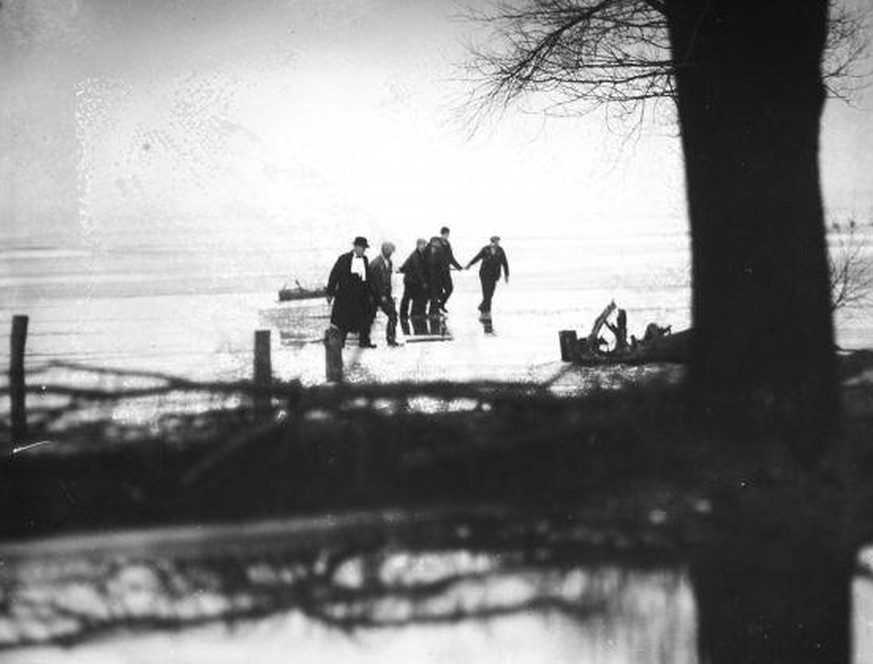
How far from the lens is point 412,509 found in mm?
3797

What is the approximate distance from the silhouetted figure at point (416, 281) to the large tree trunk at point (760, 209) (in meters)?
1.23

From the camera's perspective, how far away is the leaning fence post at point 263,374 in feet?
13.1

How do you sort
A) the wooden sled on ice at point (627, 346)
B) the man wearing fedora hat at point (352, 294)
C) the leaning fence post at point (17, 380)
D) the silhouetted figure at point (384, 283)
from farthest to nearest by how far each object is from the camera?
the wooden sled on ice at point (627, 346) → the man wearing fedora hat at point (352, 294) → the silhouetted figure at point (384, 283) → the leaning fence post at point (17, 380)

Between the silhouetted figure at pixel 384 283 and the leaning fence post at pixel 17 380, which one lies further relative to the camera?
the silhouetted figure at pixel 384 283

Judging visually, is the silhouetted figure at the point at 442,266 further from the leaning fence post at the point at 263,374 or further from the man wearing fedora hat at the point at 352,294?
the leaning fence post at the point at 263,374

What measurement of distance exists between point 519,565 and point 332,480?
0.87m

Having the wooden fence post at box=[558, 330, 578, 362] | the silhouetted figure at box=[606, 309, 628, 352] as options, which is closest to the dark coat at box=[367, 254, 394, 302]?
the wooden fence post at box=[558, 330, 578, 362]

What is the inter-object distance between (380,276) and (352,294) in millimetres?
199

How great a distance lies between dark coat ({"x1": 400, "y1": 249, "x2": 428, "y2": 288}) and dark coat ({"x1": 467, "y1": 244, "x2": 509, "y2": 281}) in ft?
0.77

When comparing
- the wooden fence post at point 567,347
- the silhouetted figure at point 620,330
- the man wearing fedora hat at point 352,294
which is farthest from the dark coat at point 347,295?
the silhouetted figure at point 620,330

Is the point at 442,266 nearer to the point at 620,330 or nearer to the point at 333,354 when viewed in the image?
the point at 333,354

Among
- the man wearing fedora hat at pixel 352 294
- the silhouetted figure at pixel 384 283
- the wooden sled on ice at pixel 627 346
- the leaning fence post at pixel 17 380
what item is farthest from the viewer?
the wooden sled on ice at pixel 627 346

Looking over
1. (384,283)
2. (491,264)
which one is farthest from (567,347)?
(384,283)

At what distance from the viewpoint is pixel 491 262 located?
4105 mm
